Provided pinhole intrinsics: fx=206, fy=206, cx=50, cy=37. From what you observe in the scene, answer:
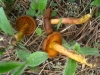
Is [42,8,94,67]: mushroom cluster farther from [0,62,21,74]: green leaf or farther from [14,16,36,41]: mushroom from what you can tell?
[0,62,21,74]: green leaf

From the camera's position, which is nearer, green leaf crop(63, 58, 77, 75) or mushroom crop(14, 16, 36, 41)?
green leaf crop(63, 58, 77, 75)

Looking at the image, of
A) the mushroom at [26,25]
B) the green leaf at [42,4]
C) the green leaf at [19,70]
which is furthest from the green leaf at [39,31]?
the green leaf at [19,70]

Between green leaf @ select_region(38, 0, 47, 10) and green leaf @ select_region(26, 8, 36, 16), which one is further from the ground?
green leaf @ select_region(38, 0, 47, 10)

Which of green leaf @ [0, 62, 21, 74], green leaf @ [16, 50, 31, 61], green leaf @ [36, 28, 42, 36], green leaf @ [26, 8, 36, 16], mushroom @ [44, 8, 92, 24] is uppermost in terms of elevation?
green leaf @ [26, 8, 36, 16]

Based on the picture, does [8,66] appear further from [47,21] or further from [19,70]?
[47,21]

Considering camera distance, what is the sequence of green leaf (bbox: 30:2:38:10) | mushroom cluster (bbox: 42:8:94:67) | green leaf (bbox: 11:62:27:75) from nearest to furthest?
green leaf (bbox: 11:62:27:75) → mushroom cluster (bbox: 42:8:94:67) → green leaf (bbox: 30:2:38:10)

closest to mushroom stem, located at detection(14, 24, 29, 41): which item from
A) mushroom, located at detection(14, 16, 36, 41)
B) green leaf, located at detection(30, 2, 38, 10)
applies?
mushroom, located at detection(14, 16, 36, 41)

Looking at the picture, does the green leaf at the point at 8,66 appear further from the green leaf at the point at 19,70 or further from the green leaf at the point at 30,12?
the green leaf at the point at 30,12

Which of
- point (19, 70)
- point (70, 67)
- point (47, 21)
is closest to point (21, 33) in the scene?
point (47, 21)

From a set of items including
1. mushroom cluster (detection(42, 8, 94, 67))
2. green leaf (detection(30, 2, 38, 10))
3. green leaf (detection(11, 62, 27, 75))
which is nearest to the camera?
green leaf (detection(11, 62, 27, 75))
